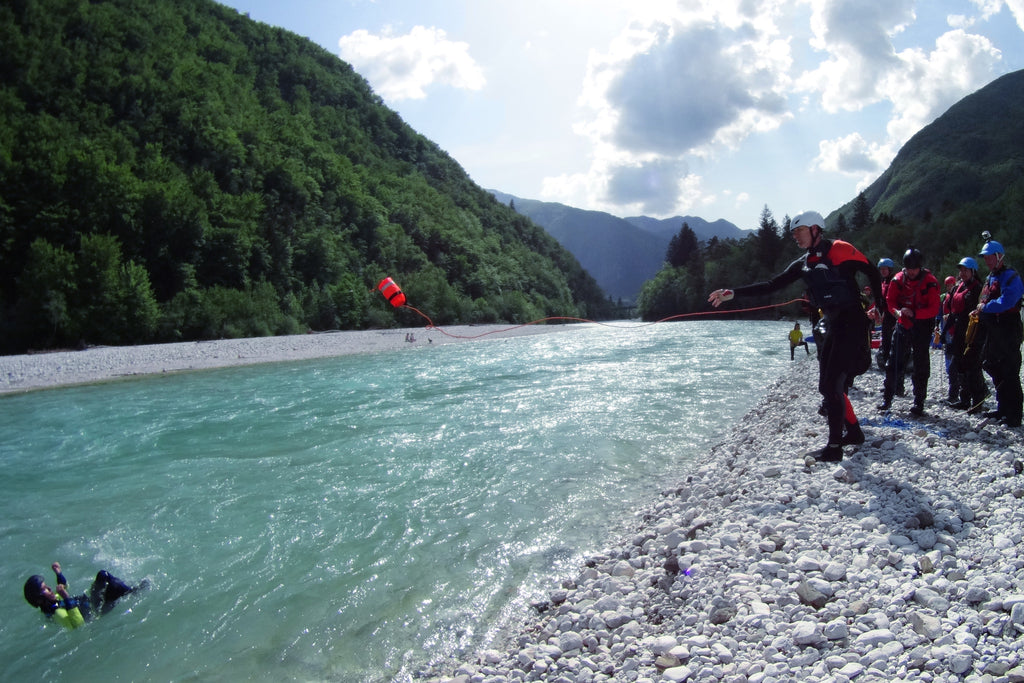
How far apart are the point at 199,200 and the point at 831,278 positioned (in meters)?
62.4

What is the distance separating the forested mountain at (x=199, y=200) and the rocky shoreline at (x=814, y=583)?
149 feet

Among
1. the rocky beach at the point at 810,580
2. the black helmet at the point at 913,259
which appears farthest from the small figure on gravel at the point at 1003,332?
A: the black helmet at the point at 913,259

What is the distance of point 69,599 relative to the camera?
226 inches

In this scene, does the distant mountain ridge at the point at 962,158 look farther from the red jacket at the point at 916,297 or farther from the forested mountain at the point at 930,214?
the red jacket at the point at 916,297

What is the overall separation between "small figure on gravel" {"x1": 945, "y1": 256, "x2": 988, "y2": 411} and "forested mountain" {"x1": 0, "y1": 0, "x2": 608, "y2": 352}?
4718 centimetres

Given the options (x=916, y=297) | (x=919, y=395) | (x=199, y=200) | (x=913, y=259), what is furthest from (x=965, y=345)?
(x=199, y=200)

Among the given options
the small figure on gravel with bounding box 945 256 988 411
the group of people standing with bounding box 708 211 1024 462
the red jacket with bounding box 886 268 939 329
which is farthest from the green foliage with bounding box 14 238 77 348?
the small figure on gravel with bounding box 945 256 988 411

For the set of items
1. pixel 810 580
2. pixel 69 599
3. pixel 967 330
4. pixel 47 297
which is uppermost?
pixel 47 297

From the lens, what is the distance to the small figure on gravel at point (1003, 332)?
24.5 ft

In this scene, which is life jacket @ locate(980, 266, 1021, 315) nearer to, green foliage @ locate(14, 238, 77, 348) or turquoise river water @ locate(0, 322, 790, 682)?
turquoise river water @ locate(0, 322, 790, 682)

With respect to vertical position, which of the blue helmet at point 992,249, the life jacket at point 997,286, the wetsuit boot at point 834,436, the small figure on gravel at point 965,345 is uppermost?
the blue helmet at point 992,249

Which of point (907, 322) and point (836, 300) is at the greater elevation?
point (836, 300)

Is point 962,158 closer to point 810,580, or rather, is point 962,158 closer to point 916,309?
point 916,309

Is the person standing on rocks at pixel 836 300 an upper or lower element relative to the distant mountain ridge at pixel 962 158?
lower
